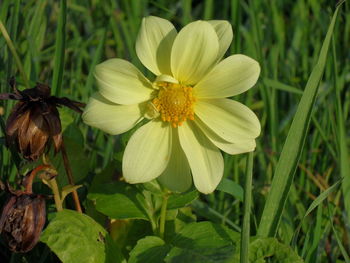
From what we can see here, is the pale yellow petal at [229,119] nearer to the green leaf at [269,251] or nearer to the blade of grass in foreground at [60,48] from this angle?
the green leaf at [269,251]

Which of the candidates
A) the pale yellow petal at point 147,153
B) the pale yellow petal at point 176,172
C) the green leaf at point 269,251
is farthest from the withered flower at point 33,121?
the green leaf at point 269,251

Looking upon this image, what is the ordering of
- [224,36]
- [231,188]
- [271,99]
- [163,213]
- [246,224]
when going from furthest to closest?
[271,99]
[231,188]
[163,213]
[224,36]
[246,224]

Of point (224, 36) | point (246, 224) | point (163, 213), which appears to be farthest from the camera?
point (163, 213)

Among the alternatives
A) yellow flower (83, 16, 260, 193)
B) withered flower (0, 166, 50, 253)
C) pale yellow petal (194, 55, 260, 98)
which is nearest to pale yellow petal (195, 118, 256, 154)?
yellow flower (83, 16, 260, 193)

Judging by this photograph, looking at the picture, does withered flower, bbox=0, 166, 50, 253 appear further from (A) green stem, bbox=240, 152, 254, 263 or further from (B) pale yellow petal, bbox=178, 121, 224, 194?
→ (A) green stem, bbox=240, 152, 254, 263

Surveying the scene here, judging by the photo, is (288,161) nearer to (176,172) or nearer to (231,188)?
(231,188)

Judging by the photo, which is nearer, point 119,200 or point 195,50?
point 195,50

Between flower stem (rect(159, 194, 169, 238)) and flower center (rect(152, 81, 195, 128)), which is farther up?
flower center (rect(152, 81, 195, 128))

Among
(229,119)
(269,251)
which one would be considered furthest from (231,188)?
(229,119)
